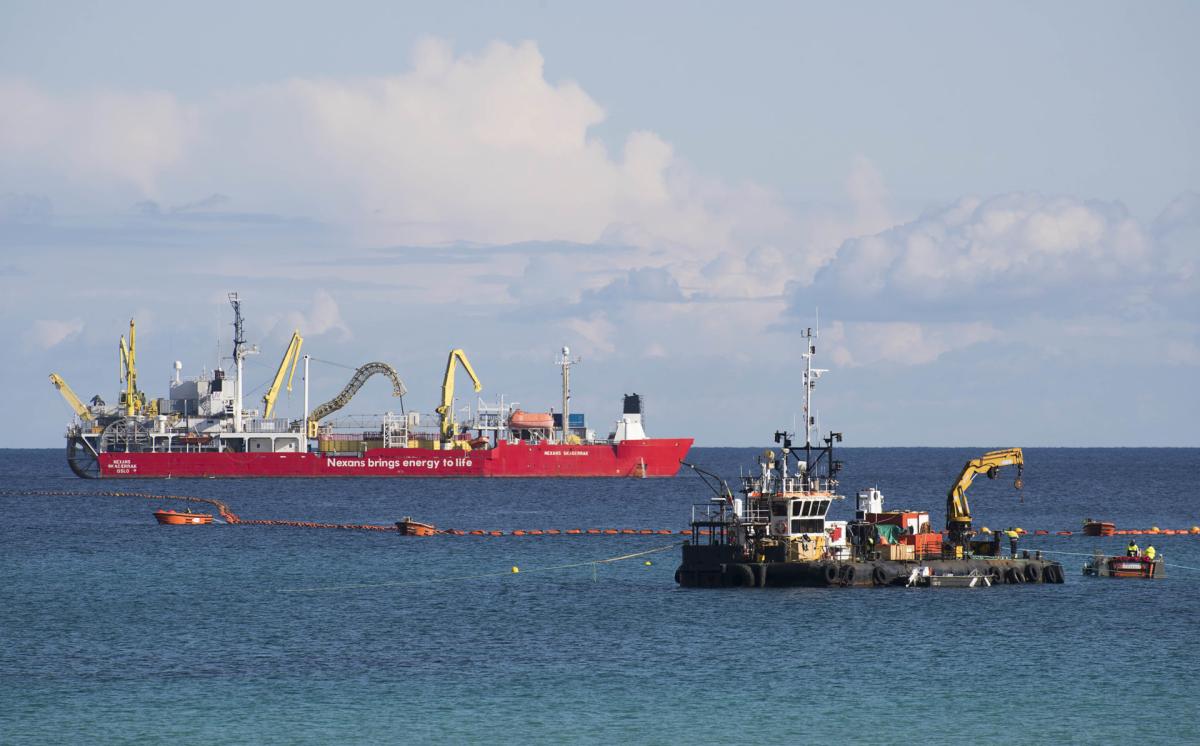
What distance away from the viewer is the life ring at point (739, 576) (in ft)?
238

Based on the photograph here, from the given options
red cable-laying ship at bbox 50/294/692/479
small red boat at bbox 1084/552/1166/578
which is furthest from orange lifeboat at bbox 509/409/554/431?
small red boat at bbox 1084/552/1166/578

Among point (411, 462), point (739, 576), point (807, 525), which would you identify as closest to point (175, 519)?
point (739, 576)

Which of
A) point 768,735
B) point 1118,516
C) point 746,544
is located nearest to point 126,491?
point 1118,516

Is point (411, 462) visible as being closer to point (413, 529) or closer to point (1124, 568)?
point (413, 529)

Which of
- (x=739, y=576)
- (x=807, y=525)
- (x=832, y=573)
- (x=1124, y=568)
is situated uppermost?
(x=807, y=525)

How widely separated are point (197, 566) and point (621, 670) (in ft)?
148

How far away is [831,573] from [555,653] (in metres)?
18.6

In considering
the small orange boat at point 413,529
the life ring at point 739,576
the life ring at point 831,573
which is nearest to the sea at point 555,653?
the life ring at point 831,573

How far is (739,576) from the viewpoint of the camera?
72.8m

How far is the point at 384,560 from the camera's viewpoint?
3799 inches

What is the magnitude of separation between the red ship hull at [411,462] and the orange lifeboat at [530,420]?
318cm

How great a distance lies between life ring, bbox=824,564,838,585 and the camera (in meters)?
72.1

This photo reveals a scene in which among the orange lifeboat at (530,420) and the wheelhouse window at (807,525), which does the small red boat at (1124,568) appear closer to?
the wheelhouse window at (807,525)

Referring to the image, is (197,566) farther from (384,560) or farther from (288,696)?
(288,696)
